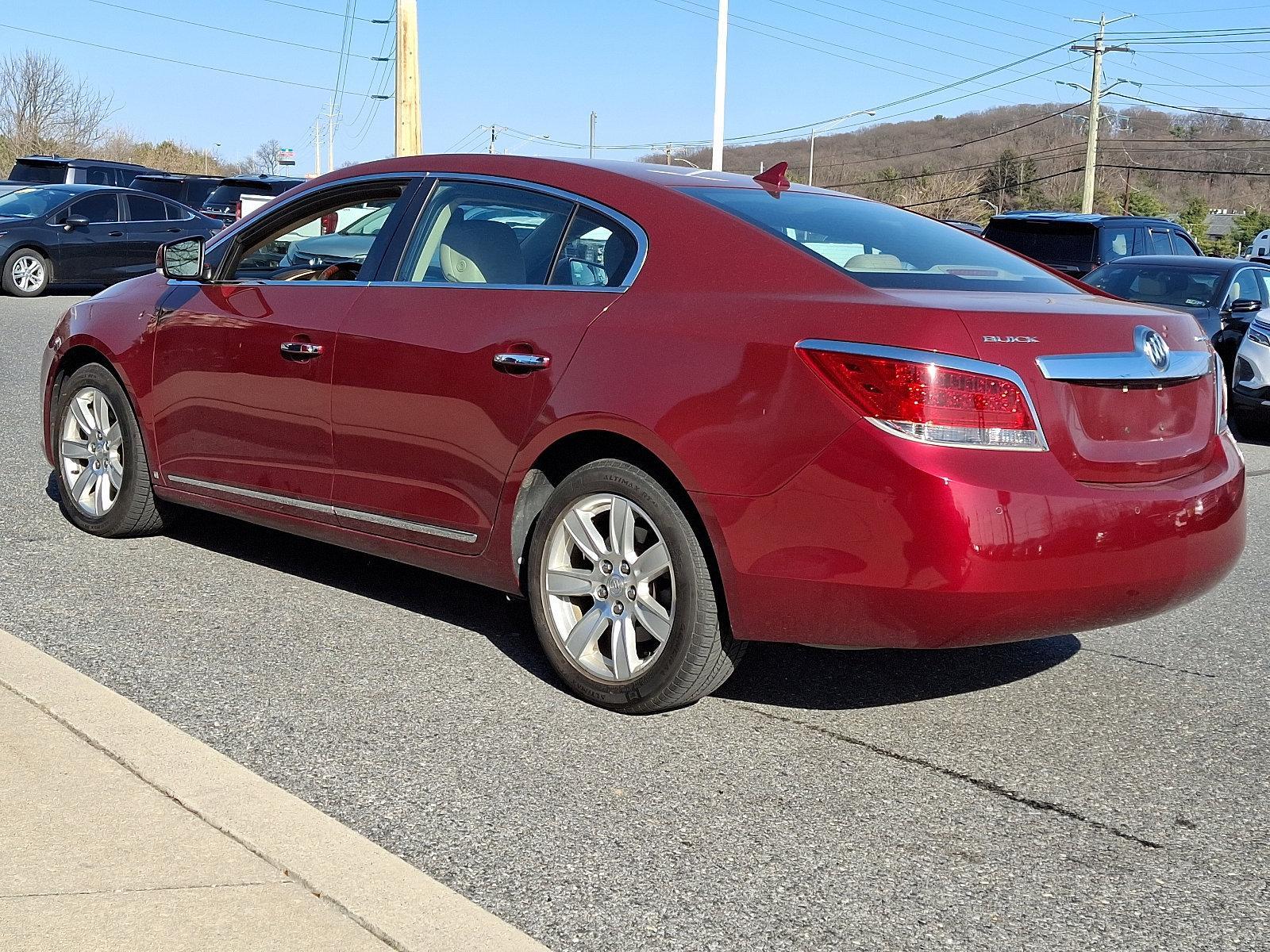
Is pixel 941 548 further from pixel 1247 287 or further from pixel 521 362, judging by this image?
pixel 1247 287

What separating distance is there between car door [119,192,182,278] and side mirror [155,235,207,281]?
49.7ft

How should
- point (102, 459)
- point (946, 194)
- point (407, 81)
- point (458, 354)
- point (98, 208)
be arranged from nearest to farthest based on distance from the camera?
point (458, 354) < point (102, 459) < point (98, 208) < point (407, 81) < point (946, 194)

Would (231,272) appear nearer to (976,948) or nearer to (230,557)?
(230,557)

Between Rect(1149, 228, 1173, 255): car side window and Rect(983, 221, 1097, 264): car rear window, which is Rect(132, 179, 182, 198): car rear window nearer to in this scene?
Rect(983, 221, 1097, 264): car rear window

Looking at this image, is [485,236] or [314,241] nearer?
[485,236]

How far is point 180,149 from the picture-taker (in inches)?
2891

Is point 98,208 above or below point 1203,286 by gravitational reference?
above

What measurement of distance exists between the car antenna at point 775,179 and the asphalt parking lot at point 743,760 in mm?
1605

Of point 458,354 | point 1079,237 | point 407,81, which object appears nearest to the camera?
point 458,354

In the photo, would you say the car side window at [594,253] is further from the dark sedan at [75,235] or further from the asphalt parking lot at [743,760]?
the dark sedan at [75,235]

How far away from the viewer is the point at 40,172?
2725 cm

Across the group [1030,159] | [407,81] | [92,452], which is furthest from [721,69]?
[1030,159]

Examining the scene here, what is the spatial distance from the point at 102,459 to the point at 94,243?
49.2 feet

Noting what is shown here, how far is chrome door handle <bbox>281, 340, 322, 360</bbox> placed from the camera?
16.4ft
